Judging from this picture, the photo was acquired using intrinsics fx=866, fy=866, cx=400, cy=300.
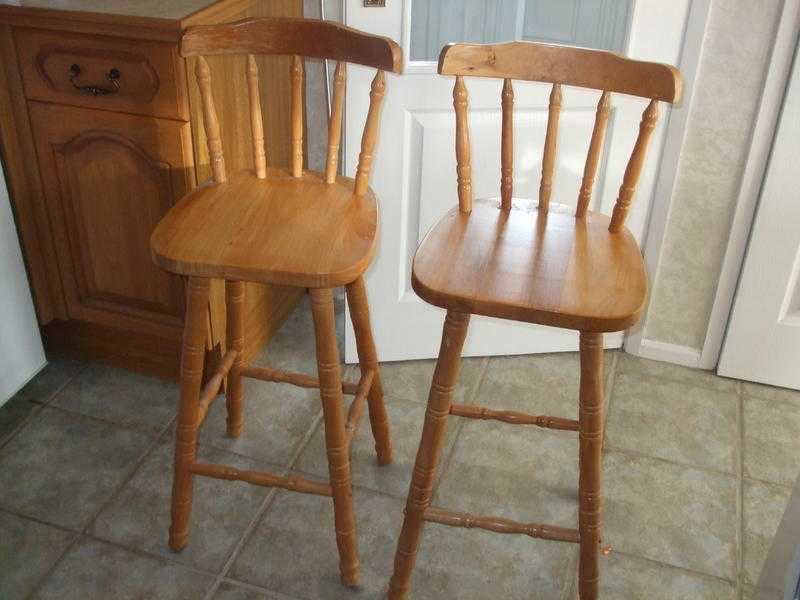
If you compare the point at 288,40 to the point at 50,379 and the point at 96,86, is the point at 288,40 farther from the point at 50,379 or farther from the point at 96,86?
the point at 50,379

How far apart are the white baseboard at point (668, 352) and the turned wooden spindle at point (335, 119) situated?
1087 mm

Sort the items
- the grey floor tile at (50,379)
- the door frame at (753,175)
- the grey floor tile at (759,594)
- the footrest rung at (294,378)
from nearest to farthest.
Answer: the grey floor tile at (759,594), the footrest rung at (294,378), the door frame at (753,175), the grey floor tile at (50,379)

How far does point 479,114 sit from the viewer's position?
2020mm

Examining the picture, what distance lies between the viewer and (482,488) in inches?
75.8

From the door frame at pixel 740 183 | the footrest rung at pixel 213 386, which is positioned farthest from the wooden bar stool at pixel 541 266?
the door frame at pixel 740 183

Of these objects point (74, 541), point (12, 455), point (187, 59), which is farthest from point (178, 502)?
point (187, 59)

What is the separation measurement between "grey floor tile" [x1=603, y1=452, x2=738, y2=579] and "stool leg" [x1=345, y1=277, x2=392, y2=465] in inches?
19.9

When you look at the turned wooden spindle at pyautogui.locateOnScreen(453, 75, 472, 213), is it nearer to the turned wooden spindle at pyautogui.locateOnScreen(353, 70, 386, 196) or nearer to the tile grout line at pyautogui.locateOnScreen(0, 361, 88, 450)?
the turned wooden spindle at pyautogui.locateOnScreen(353, 70, 386, 196)

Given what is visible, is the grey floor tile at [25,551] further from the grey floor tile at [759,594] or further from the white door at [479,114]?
the grey floor tile at [759,594]

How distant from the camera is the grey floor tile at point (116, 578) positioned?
1650mm

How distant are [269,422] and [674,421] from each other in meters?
0.99

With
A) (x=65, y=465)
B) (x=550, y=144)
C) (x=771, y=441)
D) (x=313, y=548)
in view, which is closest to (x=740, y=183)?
(x=771, y=441)

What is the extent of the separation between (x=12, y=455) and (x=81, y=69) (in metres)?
0.88

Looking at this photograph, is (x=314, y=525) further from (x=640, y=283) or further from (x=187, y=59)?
(x=187, y=59)
